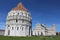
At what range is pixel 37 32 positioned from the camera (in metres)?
80.1

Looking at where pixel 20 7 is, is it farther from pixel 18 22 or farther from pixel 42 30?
pixel 42 30

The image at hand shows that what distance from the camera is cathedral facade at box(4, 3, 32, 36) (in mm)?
60188

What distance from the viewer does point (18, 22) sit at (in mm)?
60750

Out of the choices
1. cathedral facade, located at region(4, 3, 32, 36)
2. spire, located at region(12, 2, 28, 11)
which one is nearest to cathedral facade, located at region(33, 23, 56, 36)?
cathedral facade, located at region(4, 3, 32, 36)

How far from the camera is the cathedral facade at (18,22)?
60.2 metres

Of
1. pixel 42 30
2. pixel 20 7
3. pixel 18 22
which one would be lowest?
pixel 42 30

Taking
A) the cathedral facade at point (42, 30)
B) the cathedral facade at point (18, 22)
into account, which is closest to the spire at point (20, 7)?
the cathedral facade at point (18, 22)

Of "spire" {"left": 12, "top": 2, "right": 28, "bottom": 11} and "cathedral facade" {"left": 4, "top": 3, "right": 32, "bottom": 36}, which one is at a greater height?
"spire" {"left": 12, "top": 2, "right": 28, "bottom": 11}

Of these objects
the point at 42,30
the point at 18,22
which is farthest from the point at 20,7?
the point at 42,30

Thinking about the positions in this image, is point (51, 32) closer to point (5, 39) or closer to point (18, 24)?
point (18, 24)

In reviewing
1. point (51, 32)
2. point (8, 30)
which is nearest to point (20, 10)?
point (8, 30)

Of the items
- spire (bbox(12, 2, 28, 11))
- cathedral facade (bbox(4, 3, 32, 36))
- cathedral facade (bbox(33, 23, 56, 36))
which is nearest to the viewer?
cathedral facade (bbox(4, 3, 32, 36))

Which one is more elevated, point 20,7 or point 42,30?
point 20,7

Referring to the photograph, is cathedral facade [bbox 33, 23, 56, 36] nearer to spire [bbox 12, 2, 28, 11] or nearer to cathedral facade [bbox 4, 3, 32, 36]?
cathedral facade [bbox 4, 3, 32, 36]
